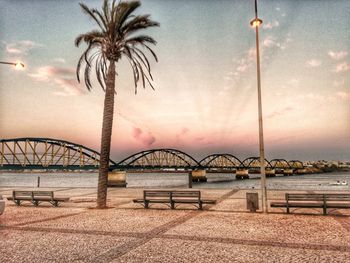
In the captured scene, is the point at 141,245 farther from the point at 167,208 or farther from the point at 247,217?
the point at 167,208

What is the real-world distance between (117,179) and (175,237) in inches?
1197

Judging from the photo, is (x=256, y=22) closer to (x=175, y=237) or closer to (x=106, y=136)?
(x=106, y=136)

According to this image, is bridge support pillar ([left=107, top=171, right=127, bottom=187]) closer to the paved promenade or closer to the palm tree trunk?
the palm tree trunk

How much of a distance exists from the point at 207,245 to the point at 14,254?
4.47m

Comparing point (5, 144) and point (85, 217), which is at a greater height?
point (5, 144)

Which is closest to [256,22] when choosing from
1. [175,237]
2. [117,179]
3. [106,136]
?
[106,136]

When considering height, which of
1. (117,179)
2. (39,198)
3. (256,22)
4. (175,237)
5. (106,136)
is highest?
(256,22)

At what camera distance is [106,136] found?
15609 millimetres

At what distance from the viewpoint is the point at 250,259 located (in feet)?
21.0

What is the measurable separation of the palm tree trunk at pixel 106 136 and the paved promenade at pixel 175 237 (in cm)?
193

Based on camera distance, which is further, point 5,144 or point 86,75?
point 5,144

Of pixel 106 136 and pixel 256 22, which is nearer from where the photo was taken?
pixel 256 22

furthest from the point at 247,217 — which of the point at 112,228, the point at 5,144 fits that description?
the point at 5,144

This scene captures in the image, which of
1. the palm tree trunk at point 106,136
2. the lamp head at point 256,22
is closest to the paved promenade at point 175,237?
the palm tree trunk at point 106,136
